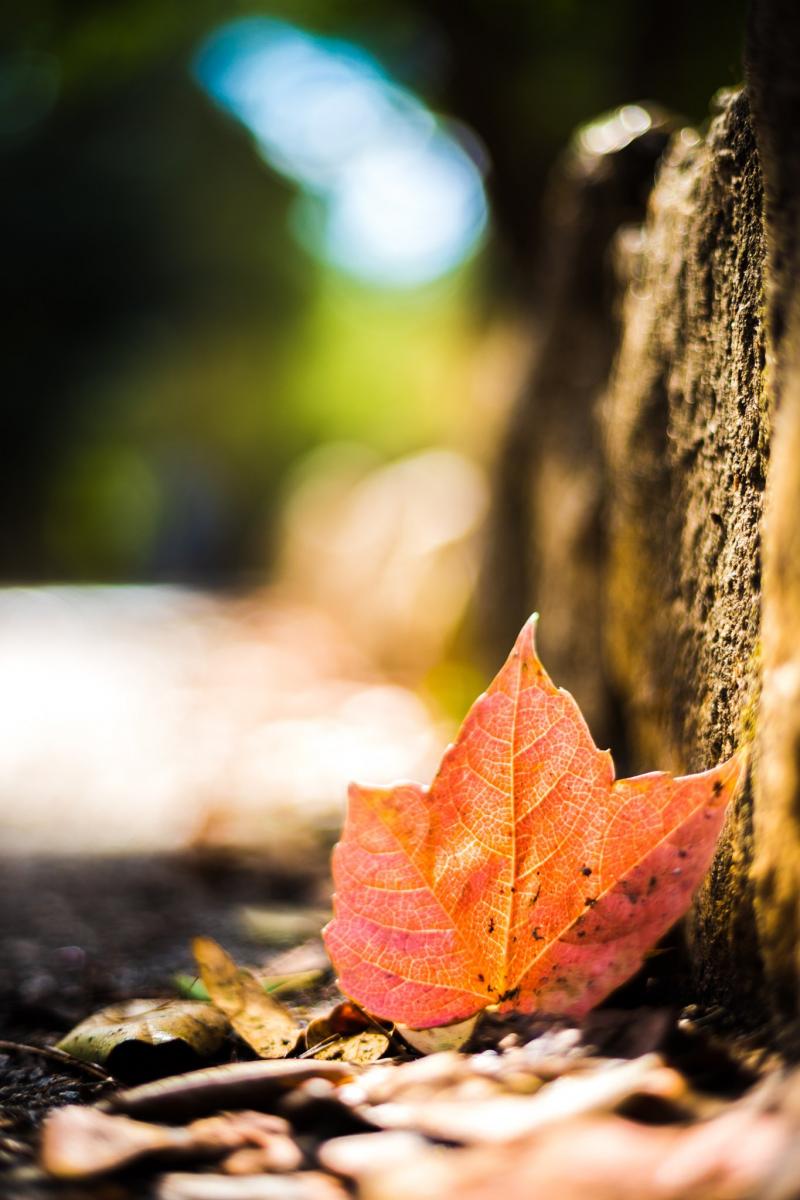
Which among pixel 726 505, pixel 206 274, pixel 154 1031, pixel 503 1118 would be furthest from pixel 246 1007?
pixel 206 274

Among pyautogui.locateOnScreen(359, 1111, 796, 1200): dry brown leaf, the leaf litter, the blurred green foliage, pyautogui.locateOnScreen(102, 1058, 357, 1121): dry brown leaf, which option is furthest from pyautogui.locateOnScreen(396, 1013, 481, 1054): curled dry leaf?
the blurred green foliage

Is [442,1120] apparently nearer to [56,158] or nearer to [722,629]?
[722,629]

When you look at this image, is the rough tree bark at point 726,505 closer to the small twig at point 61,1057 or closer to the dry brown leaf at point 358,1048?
the dry brown leaf at point 358,1048

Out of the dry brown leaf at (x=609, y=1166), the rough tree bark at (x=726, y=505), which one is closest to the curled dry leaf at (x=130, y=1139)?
the dry brown leaf at (x=609, y=1166)

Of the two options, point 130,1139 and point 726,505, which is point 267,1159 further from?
point 726,505

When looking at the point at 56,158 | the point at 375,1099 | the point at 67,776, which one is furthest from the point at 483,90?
the point at 56,158

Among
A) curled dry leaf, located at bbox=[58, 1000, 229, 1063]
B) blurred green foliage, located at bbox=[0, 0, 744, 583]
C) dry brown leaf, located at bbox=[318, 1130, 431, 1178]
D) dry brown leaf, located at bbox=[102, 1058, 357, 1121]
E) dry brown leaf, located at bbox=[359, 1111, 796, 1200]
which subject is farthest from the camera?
blurred green foliage, located at bbox=[0, 0, 744, 583]

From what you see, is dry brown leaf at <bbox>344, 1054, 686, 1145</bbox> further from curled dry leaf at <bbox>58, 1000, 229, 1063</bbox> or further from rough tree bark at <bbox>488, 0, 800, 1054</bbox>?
curled dry leaf at <bbox>58, 1000, 229, 1063</bbox>
